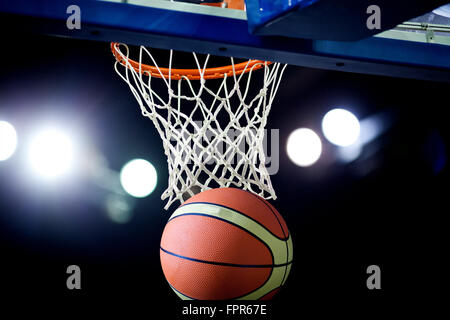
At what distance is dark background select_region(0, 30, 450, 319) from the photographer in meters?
2.61

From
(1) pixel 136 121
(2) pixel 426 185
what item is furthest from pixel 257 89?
(2) pixel 426 185

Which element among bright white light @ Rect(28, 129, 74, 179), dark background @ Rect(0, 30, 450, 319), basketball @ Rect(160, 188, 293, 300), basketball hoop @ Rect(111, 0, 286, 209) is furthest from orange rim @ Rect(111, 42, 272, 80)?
bright white light @ Rect(28, 129, 74, 179)

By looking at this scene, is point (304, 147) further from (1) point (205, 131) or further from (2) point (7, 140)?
(2) point (7, 140)

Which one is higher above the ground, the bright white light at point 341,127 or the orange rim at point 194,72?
the orange rim at point 194,72

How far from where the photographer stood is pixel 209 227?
47.4 inches

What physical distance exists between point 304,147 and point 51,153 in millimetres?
1752

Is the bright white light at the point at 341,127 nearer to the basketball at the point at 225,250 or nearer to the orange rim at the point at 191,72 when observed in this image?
the orange rim at the point at 191,72

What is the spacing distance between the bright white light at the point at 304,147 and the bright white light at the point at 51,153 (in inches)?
60.3

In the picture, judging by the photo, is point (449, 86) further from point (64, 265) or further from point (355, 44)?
point (64, 265)

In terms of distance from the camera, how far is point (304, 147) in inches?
116

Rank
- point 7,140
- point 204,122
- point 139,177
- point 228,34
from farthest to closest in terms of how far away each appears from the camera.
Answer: point 139,177 < point 7,140 < point 204,122 < point 228,34

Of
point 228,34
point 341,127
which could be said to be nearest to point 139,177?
point 341,127

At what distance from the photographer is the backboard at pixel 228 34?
82cm

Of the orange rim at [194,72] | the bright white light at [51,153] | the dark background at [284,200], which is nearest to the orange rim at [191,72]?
the orange rim at [194,72]
